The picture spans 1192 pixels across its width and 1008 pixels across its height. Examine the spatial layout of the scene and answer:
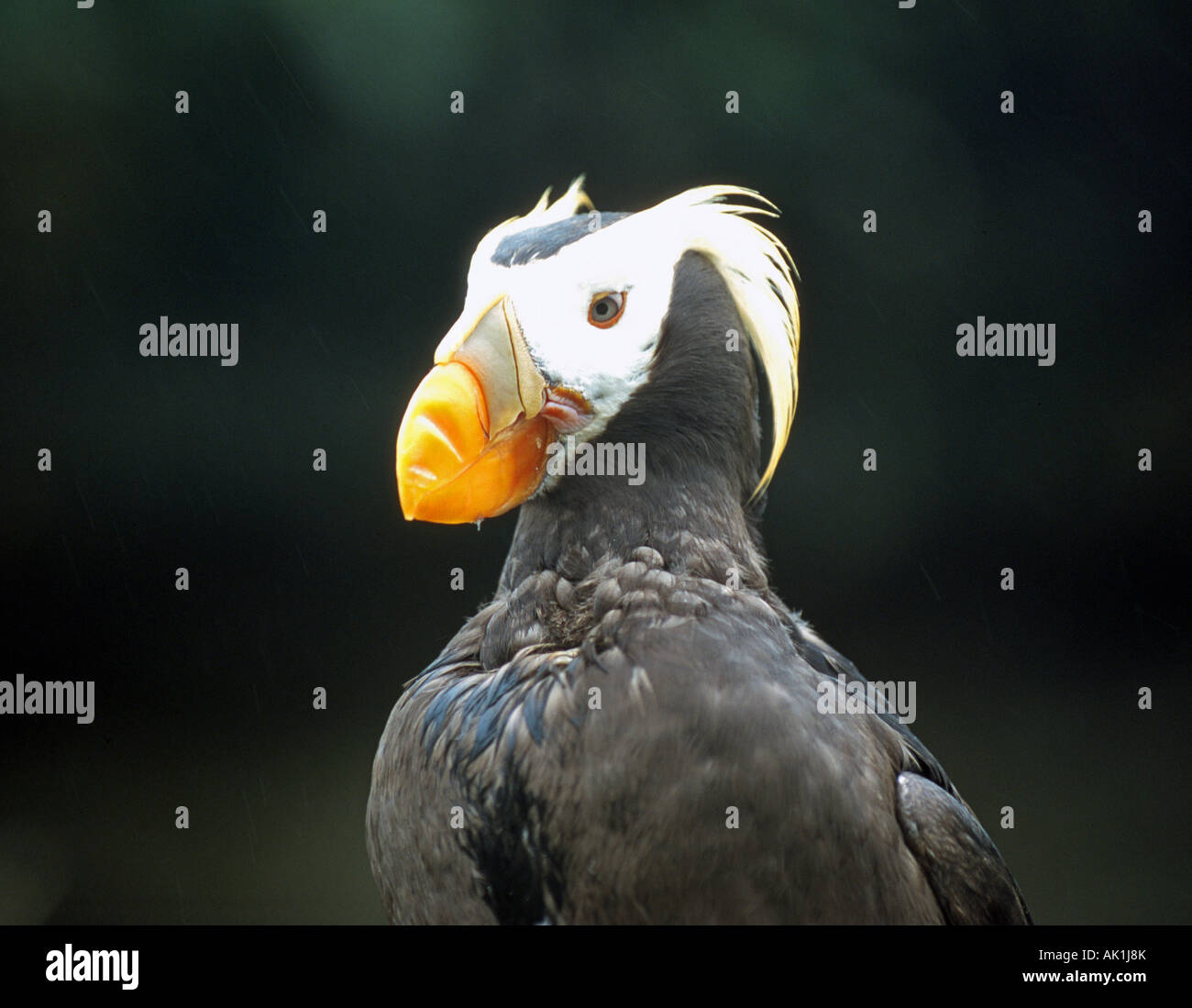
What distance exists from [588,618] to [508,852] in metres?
0.29

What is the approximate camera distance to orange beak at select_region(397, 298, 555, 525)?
4.76 ft

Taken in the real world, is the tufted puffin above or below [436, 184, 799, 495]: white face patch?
below

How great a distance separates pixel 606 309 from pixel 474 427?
0.23 metres

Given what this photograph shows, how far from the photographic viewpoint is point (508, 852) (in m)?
1.45

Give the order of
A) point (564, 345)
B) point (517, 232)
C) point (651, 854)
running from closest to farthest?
point (651, 854)
point (564, 345)
point (517, 232)

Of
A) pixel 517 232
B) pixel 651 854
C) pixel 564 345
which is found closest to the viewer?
pixel 651 854

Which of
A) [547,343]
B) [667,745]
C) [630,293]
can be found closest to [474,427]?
[547,343]

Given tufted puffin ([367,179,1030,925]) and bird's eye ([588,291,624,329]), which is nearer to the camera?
tufted puffin ([367,179,1030,925])

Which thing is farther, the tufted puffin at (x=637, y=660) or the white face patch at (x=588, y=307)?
the white face patch at (x=588, y=307)

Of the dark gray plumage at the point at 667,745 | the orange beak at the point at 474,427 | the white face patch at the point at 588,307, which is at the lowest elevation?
the dark gray plumage at the point at 667,745

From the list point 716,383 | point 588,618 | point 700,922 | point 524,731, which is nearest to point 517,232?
point 716,383

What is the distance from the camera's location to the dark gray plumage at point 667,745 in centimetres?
139

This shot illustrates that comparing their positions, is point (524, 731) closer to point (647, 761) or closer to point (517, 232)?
point (647, 761)

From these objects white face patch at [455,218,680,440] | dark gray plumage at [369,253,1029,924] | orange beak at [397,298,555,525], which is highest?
white face patch at [455,218,680,440]
